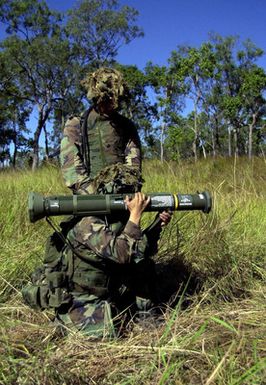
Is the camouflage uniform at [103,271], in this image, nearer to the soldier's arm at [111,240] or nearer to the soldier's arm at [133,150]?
the soldier's arm at [111,240]

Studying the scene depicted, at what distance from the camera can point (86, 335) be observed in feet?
7.66

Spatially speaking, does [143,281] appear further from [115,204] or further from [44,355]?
[44,355]

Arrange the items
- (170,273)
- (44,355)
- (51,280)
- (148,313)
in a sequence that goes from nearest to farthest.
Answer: (44,355) < (51,280) < (148,313) < (170,273)

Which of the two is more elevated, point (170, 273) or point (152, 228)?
point (152, 228)

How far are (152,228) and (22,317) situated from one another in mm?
887

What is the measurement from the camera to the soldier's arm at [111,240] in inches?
91.0

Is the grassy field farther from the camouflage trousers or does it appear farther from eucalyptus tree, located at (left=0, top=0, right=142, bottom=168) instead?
eucalyptus tree, located at (left=0, top=0, right=142, bottom=168)

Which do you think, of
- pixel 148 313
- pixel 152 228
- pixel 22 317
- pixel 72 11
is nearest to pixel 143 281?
pixel 148 313

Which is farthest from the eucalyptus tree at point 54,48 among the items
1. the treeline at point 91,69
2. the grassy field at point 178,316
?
the grassy field at point 178,316

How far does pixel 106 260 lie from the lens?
2453 millimetres

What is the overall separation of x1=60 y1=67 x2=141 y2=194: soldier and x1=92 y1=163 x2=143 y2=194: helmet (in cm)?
8

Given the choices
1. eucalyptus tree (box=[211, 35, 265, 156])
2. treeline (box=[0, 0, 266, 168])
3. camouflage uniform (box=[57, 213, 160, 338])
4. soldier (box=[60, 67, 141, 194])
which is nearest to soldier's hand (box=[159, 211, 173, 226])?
camouflage uniform (box=[57, 213, 160, 338])

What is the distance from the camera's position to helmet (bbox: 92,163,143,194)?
250cm

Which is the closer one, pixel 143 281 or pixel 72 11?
pixel 143 281
